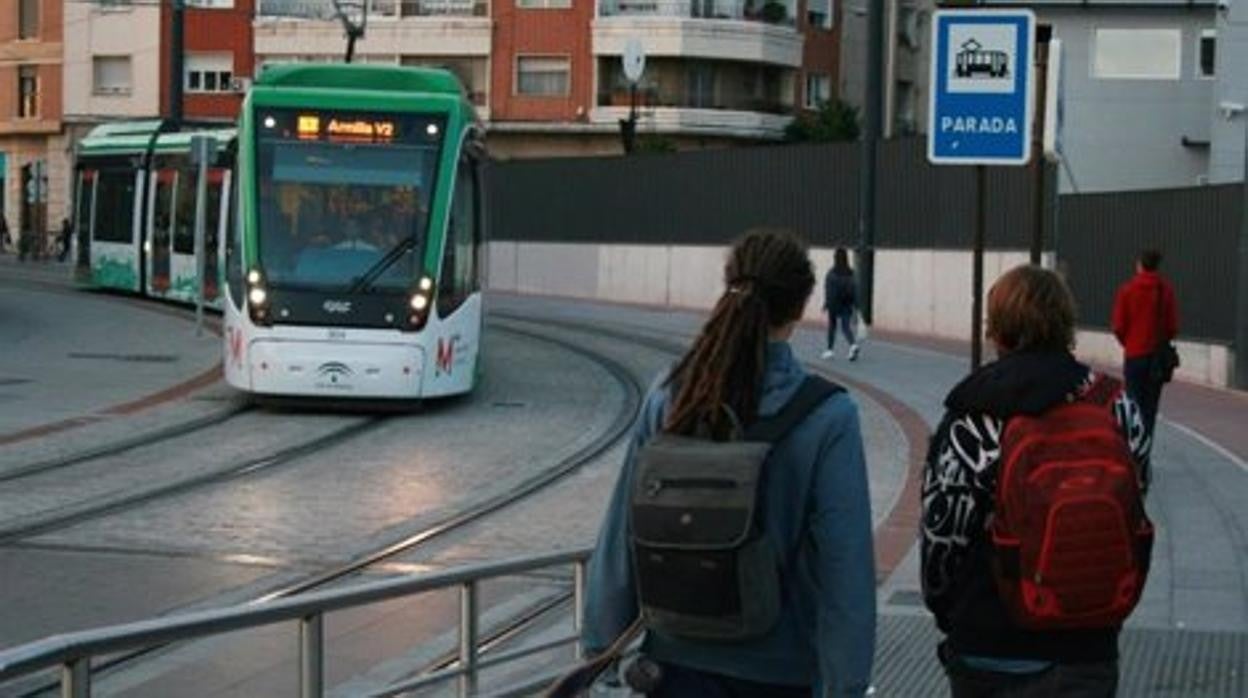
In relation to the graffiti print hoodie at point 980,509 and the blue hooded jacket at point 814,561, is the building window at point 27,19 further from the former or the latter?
the blue hooded jacket at point 814,561

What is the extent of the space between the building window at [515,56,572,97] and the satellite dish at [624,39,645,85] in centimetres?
261

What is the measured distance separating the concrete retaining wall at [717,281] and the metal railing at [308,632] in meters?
17.2

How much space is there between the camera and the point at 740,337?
452 centimetres

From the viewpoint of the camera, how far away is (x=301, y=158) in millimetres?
20594

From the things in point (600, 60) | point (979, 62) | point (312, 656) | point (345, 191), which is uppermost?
point (600, 60)

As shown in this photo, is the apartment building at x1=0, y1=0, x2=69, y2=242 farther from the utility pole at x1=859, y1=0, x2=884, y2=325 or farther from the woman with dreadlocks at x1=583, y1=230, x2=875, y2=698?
the woman with dreadlocks at x1=583, y1=230, x2=875, y2=698

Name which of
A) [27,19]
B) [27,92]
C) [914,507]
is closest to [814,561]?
[914,507]

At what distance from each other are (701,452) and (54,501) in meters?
11.2

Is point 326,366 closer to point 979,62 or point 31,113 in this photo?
point 979,62

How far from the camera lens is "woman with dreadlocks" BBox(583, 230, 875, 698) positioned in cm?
446

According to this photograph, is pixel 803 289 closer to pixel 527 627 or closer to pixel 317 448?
pixel 527 627

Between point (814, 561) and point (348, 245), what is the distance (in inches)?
643

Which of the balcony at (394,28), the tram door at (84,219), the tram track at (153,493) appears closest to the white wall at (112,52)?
the balcony at (394,28)

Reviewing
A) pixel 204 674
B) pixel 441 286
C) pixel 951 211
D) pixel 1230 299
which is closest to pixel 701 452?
pixel 204 674
